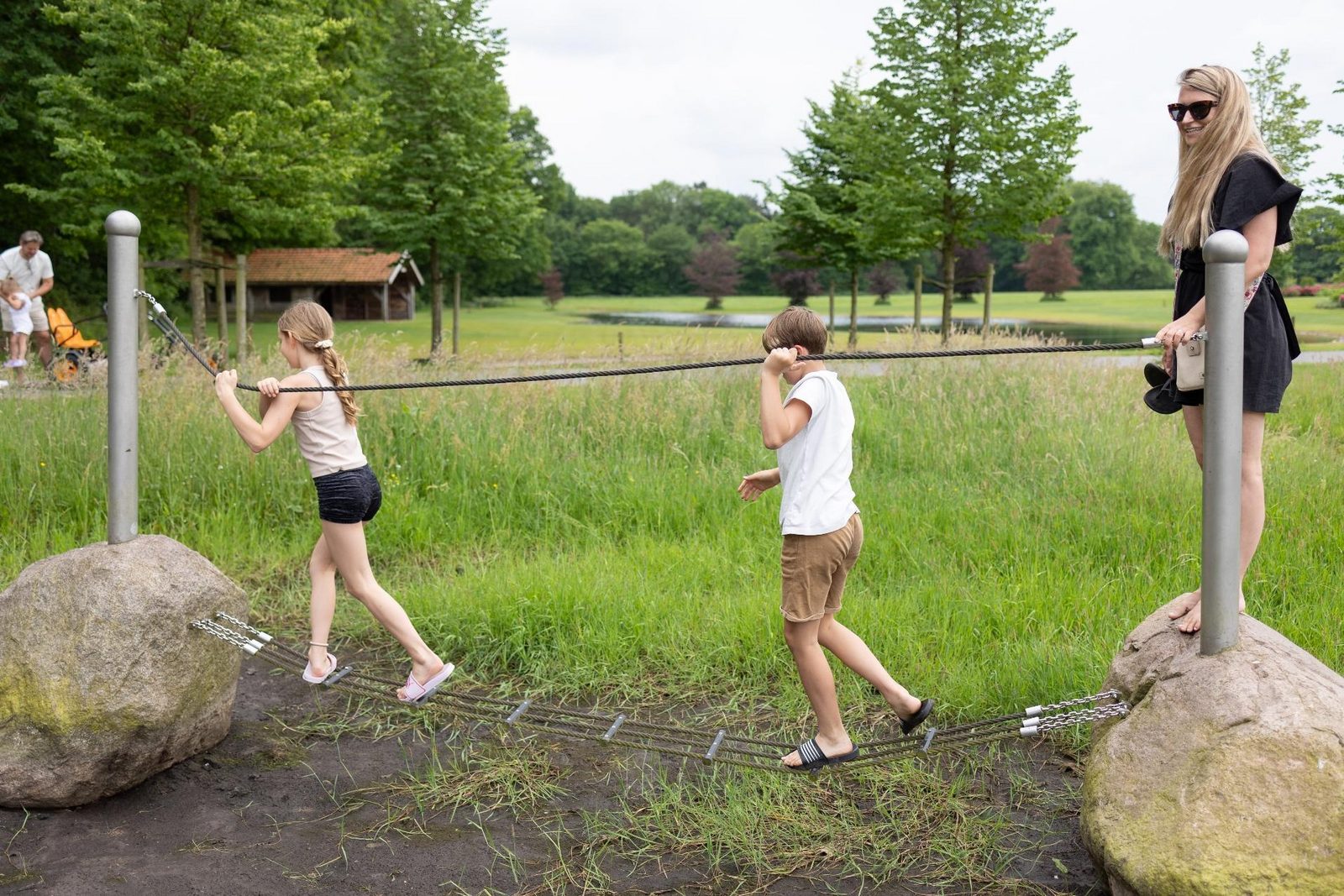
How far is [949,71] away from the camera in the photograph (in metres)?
18.1

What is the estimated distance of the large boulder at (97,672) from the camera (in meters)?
3.76

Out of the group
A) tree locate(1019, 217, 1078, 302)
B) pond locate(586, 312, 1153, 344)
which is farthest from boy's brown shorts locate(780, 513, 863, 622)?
tree locate(1019, 217, 1078, 302)

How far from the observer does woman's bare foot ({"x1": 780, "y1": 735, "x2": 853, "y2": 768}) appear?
11.3 ft

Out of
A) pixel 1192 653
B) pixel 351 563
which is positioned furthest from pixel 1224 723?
pixel 351 563

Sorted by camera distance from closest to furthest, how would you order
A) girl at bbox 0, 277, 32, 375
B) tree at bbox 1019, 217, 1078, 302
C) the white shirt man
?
girl at bbox 0, 277, 32, 375, the white shirt man, tree at bbox 1019, 217, 1078, 302

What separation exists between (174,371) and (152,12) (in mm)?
8439

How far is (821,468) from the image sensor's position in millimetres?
3203

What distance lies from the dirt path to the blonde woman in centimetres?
125

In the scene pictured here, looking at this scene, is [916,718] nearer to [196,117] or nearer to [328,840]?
[328,840]

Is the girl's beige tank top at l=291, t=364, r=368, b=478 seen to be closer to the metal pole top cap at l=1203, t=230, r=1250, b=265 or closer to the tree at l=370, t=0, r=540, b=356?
the metal pole top cap at l=1203, t=230, r=1250, b=265

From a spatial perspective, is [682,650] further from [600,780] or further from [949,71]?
[949,71]

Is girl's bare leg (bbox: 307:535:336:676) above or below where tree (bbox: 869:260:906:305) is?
below

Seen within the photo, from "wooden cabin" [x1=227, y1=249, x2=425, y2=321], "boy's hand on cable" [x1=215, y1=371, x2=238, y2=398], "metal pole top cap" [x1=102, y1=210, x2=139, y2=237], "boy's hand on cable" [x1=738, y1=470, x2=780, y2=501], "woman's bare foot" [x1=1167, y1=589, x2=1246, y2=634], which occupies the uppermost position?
"wooden cabin" [x1=227, y1=249, x2=425, y2=321]

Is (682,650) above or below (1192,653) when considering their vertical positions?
below
